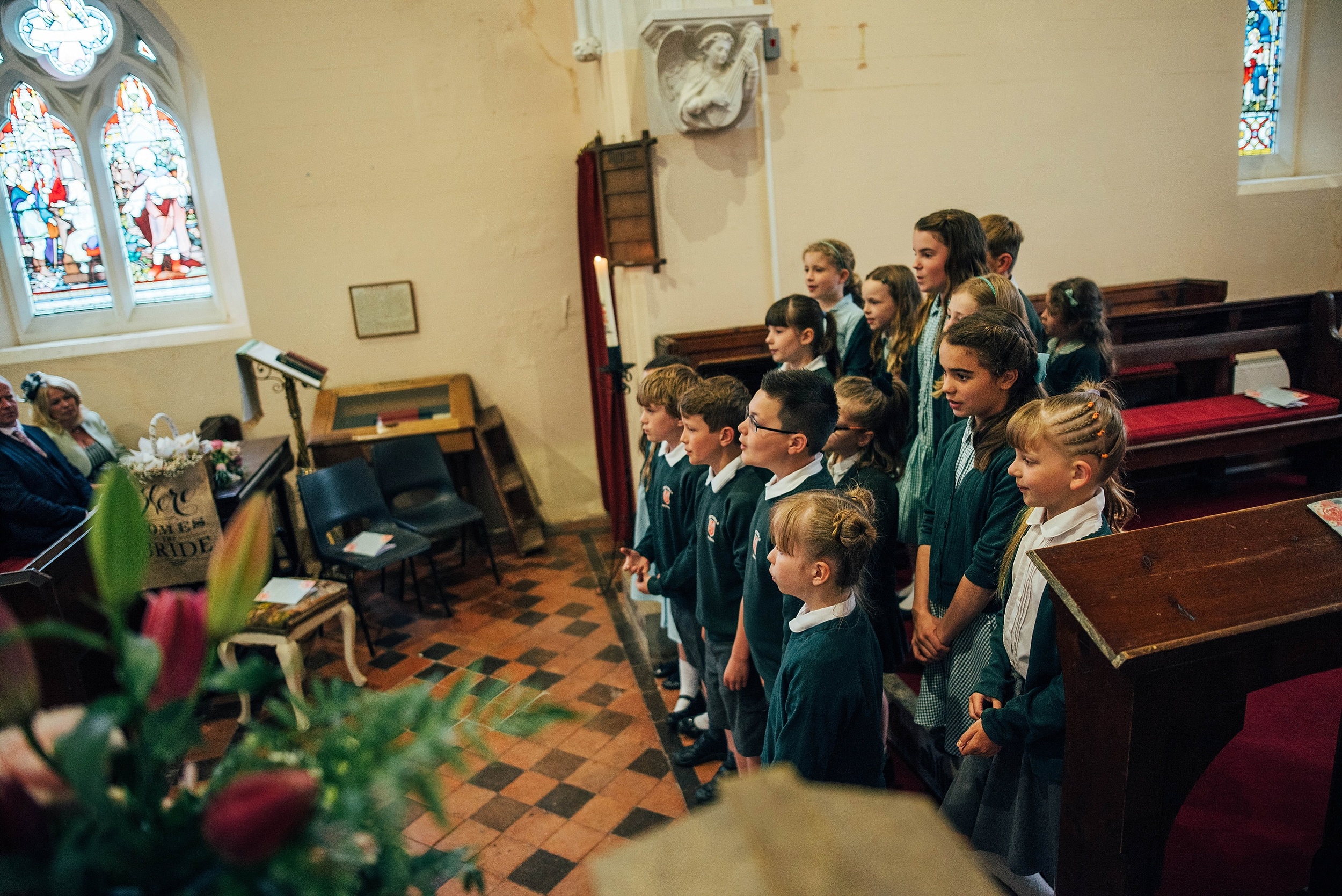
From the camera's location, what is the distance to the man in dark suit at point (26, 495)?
11.7 feet

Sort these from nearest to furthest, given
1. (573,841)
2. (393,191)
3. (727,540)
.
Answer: (727,540), (573,841), (393,191)

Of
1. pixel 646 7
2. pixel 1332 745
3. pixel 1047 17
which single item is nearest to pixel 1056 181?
pixel 1047 17

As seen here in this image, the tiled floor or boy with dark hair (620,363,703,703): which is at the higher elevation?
boy with dark hair (620,363,703,703)

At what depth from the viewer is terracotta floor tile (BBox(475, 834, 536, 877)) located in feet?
8.34

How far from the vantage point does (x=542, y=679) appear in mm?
3789

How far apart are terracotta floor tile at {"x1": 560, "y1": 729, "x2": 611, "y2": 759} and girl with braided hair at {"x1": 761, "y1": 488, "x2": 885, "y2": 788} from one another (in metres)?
1.50

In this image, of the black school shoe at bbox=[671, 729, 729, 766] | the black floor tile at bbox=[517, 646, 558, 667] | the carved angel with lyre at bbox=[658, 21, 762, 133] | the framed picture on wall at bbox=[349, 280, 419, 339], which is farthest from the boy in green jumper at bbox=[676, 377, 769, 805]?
the framed picture on wall at bbox=[349, 280, 419, 339]

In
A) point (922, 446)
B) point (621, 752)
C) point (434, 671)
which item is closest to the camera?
point (922, 446)

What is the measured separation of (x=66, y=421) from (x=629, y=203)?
10.1 ft

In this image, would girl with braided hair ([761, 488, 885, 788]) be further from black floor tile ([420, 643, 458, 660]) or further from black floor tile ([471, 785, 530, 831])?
black floor tile ([420, 643, 458, 660])

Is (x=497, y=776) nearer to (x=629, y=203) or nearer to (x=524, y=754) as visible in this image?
(x=524, y=754)

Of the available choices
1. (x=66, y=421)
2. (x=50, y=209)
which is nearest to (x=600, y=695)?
(x=66, y=421)

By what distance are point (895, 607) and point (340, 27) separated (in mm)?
4877

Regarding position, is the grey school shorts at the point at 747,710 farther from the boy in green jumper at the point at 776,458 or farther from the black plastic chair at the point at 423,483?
the black plastic chair at the point at 423,483
